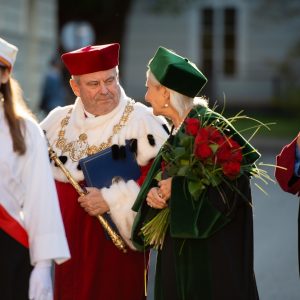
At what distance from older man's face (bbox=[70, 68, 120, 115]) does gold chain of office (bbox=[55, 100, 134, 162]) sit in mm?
85

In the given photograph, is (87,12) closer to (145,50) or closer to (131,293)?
(145,50)

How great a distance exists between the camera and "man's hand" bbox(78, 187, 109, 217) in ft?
22.2

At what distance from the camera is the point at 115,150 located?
6824 millimetres

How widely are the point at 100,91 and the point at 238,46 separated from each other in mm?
34981

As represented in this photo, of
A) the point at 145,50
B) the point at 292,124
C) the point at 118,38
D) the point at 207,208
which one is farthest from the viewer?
the point at 145,50

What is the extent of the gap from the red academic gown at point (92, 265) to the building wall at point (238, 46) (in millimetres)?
33127

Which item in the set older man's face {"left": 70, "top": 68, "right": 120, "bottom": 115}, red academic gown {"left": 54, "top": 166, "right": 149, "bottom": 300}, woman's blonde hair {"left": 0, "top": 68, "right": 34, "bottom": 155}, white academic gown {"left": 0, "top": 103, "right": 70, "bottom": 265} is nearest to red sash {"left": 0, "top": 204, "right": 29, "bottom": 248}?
white academic gown {"left": 0, "top": 103, "right": 70, "bottom": 265}

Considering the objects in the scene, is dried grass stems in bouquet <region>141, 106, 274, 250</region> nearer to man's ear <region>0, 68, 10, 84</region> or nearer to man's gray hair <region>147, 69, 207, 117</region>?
man's gray hair <region>147, 69, 207, 117</region>

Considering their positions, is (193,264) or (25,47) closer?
(193,264)

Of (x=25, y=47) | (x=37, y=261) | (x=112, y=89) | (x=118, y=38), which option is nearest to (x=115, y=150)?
(x=112, y=89)

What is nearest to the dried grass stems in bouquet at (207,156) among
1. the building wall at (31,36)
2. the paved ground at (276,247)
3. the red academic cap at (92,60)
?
the red academic cap at (92,60)

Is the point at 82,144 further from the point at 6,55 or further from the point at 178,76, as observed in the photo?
the point at 6,55

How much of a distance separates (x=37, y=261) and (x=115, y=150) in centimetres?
177

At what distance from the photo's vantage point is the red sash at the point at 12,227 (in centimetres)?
516
